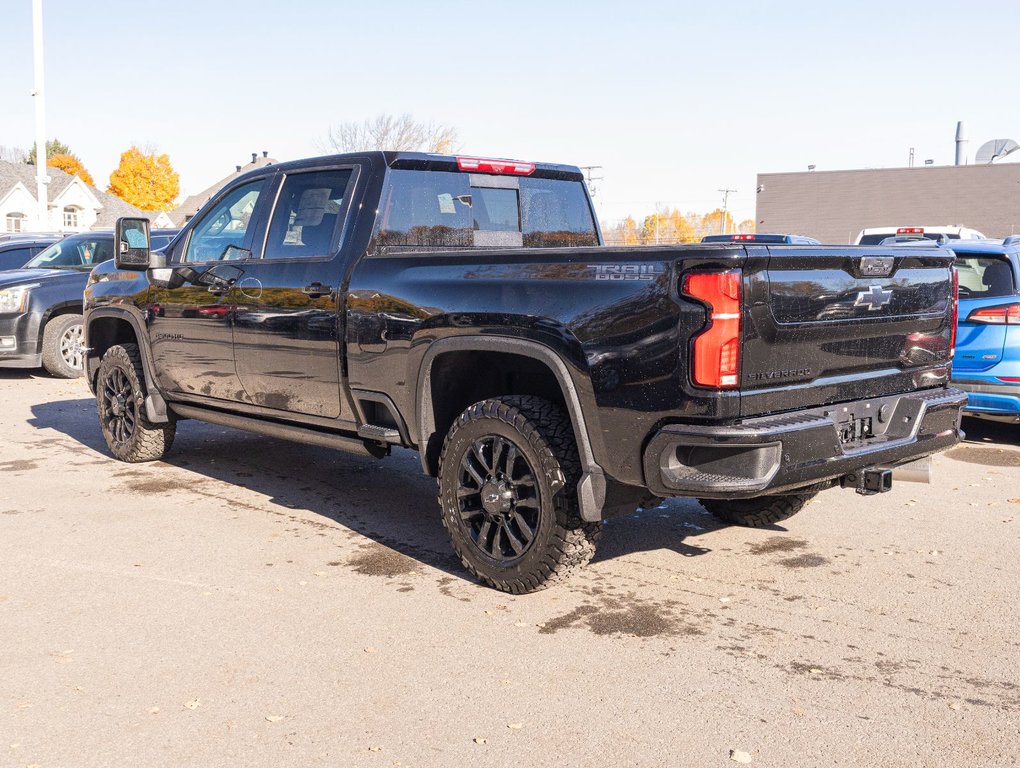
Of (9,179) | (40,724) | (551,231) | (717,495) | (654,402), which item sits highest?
(9,179)

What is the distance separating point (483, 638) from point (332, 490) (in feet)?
9.63

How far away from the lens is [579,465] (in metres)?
4.61

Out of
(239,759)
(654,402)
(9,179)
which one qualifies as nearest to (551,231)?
(654,402)

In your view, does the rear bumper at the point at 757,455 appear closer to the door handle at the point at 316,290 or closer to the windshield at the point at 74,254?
the door handle at the point at 316,290

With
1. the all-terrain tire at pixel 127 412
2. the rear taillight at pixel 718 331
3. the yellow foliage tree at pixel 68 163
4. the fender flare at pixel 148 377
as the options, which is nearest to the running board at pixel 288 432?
the fender flare at pixel 148 377

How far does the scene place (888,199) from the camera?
47281 mm

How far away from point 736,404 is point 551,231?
2760 millimetres

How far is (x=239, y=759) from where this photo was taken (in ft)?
11.0

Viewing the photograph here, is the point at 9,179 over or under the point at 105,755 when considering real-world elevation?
over

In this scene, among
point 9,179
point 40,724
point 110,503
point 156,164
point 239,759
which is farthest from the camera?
point 156,164

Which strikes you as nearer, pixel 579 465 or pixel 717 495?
pixel 717 495

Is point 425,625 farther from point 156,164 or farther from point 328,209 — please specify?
point 156,164

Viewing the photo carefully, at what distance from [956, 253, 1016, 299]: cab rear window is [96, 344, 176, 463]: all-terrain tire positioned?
20.7 ft

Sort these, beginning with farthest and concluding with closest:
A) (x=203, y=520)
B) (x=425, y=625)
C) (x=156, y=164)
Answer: (x=156, y=164) → (x=203, y=520) → (x=425, y=625)
